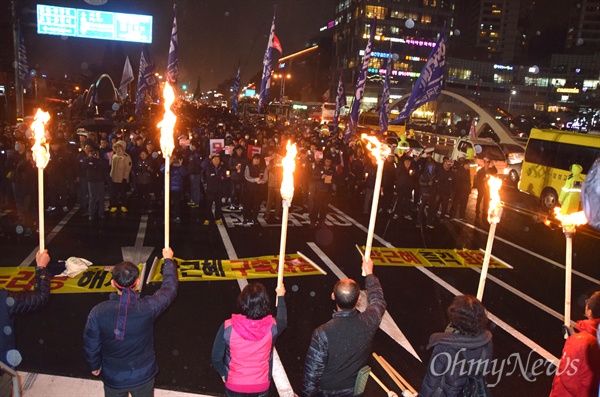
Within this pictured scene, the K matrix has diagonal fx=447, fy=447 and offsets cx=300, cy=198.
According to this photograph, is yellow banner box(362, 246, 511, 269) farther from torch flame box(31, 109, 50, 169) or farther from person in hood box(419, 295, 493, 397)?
torch flame box(31, 109, 50, 169)

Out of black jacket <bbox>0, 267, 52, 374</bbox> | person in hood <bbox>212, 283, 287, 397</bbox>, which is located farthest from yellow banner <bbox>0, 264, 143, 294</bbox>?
person in hood <bbox>212, 283, 287, 397</bbox>

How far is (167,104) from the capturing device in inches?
199

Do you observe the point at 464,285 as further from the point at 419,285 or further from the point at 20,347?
the point at 20,347

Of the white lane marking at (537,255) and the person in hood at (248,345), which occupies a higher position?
the person in hood at (248,345)

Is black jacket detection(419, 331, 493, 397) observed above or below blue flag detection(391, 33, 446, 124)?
below

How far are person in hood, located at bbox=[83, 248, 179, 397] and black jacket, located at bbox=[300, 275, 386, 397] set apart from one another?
1314 mm

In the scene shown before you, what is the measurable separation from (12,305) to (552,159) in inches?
756

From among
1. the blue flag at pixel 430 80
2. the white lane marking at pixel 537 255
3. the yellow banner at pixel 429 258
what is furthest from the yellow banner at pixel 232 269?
the blue flag at pixel 430 80

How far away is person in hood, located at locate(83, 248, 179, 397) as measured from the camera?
343cm

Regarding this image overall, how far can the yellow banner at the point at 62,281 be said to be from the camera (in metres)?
7.29

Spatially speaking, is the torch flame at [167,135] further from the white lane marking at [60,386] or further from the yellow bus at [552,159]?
the yellow bus at [552,159]

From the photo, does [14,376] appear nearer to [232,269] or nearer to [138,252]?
[232,269]

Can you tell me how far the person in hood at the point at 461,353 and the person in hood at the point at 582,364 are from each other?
714 mm

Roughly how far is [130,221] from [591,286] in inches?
435
